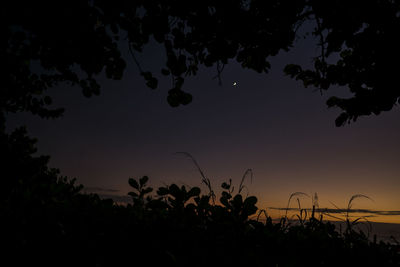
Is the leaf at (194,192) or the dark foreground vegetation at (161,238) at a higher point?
the leaf at (194,192)

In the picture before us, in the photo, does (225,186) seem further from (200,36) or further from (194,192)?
(200,36)

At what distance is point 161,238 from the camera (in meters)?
1.62

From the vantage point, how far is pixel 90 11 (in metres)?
1.57

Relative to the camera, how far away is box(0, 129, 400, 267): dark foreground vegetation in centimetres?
139

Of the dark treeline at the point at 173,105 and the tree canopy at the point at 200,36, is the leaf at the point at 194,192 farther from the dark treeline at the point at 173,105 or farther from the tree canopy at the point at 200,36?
the tree canopy at the point at 200,36

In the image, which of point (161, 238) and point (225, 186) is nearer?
point (161, 238)

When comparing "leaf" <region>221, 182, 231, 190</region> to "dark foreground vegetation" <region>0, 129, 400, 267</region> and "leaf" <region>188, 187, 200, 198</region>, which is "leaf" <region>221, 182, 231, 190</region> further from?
"leaf" <region>188, 187, 200, 198</region>

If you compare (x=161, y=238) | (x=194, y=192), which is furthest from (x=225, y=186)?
(x=161, y=238)

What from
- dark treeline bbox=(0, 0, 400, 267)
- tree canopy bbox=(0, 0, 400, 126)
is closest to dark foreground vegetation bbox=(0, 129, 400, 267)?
dark treeline bbox=(0, 0, 400, 267)

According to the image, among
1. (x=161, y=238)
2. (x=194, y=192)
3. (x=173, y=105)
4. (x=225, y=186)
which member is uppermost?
(x=173, y=105)

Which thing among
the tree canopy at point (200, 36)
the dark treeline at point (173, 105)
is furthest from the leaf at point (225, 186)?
the tree canopy at point (200, 36)

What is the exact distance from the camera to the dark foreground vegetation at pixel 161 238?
4.58 ft

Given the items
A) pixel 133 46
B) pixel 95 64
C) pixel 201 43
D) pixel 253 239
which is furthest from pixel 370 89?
pixel 95 64

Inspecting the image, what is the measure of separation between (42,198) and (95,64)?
1.21 meters
